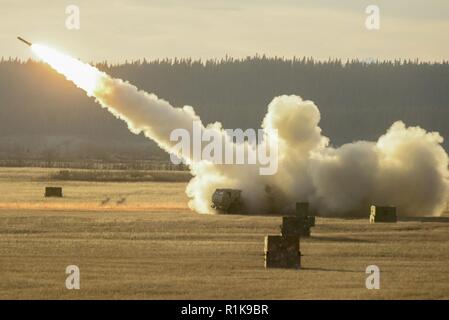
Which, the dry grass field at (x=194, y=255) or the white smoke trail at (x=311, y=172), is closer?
the dry grass field at (x=194, y=255)

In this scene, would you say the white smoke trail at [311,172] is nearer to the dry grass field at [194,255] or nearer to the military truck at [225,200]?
the military truck at [225,200]

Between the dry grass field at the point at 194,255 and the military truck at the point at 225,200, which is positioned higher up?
the military truck at the point at 225,200

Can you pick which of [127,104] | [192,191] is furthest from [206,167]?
[127,104]

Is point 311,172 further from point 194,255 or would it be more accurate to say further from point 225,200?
point 194,255

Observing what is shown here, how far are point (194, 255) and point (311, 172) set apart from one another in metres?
26.2

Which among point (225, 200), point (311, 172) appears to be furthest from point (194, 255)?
point (311, 172)

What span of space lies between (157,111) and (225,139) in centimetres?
502

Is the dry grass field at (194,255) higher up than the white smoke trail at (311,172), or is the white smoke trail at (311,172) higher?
the white smoke trail at (311,172)

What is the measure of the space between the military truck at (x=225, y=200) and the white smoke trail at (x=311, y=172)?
145 cm

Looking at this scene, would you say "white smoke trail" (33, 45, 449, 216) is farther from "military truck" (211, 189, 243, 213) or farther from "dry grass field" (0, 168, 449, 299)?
"dry grass field" (0, 168, 449, 299)

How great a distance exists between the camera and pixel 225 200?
228ft

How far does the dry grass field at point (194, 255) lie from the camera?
37.2 meters

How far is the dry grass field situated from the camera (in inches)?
1467

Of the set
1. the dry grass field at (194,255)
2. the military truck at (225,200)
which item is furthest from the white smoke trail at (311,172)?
the dry grass field at (194,255)
